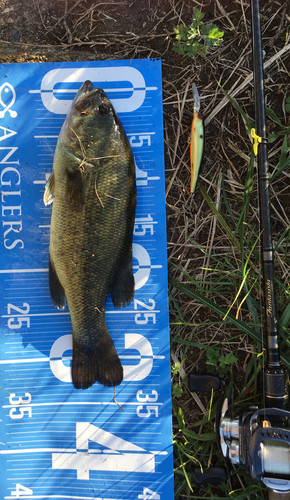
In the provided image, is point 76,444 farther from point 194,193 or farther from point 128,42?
point 128,42

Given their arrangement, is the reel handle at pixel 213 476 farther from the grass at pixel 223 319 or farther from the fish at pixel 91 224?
the fish at pixel 91 224

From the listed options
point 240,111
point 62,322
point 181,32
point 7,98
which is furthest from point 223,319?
point 7,98

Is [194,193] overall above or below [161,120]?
below

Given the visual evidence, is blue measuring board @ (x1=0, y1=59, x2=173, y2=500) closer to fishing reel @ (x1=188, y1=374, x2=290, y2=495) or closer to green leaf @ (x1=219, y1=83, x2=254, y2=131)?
fishing reel @ (x1=188, y1=374, x2=290, y2=495)

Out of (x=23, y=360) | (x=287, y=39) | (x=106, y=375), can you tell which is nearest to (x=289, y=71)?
(x=287, y=39)

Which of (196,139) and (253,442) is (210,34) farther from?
(253,442)

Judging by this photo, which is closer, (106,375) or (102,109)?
(102,109)

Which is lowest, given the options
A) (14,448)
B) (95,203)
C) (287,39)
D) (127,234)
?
(14,448)
